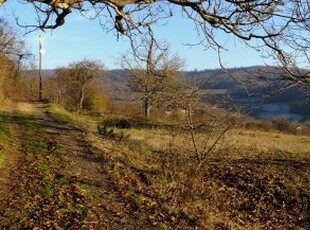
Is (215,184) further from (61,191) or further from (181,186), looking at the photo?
(61,191)

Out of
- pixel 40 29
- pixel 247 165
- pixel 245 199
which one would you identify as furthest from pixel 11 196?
pixel 247 165

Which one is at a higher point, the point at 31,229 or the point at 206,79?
the point at 206,79

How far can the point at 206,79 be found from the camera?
14273 mm

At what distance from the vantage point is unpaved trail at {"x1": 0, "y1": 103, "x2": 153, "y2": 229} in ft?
30.8

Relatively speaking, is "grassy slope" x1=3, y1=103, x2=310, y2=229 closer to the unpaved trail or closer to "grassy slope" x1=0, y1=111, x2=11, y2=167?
the unpaved trail

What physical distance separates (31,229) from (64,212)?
3.60 ft

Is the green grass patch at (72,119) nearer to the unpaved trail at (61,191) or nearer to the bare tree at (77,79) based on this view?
the unpaved trail at (61,191)

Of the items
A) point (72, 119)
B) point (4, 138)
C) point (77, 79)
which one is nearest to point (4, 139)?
point (4, 138)

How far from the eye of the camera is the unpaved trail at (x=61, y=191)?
9.38 metres

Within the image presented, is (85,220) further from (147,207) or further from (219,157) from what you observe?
(219,157)

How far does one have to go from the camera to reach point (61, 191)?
11.3m

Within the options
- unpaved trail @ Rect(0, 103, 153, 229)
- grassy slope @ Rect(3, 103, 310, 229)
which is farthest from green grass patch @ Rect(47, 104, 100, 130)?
unpaved trail @ Rect(0, 103, 153, 229)

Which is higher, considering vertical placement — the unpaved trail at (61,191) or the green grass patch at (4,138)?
the green grass patch at (4,138)

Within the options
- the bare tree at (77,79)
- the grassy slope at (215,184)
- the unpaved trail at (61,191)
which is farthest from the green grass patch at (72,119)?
the bare tree at (77,79)
